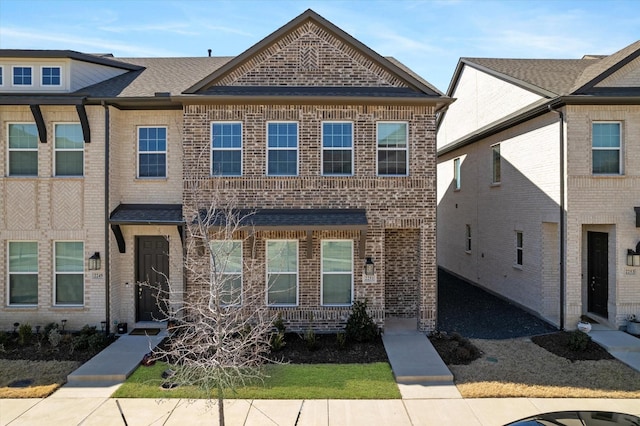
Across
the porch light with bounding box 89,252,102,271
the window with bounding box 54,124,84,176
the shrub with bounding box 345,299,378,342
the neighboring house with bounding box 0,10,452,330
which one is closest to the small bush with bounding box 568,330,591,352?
the neighboring house with bounding box 0,10,452,330

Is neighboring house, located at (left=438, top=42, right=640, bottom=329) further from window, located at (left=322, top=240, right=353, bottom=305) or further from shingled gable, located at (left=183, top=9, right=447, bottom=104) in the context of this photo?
window, located at (left=322, top=240, right=353, bottom=305)

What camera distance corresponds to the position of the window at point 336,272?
11969mm

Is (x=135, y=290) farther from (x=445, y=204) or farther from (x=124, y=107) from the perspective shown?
(x=445, y=204)

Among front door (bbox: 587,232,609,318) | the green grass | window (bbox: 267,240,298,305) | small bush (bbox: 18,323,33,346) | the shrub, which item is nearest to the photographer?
the green grass

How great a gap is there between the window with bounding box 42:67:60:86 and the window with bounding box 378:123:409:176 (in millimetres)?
9310

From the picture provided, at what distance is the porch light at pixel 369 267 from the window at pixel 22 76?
10712mm

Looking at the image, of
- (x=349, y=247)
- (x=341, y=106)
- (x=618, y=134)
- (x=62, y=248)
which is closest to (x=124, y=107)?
(x=62, y=248)

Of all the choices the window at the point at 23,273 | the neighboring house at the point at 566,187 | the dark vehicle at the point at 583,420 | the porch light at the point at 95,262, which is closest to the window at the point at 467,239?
the neighboring house at the point at 566,187

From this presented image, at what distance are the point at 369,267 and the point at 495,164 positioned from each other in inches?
327

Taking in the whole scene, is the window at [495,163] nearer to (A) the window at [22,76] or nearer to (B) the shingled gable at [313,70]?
(B) the shingled gable at [313,70]

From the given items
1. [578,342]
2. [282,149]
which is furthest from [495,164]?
[282,149]

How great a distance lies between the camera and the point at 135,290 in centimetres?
1247

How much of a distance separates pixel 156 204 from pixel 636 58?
47.7 ft

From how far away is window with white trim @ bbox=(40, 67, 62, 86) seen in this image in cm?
1245
